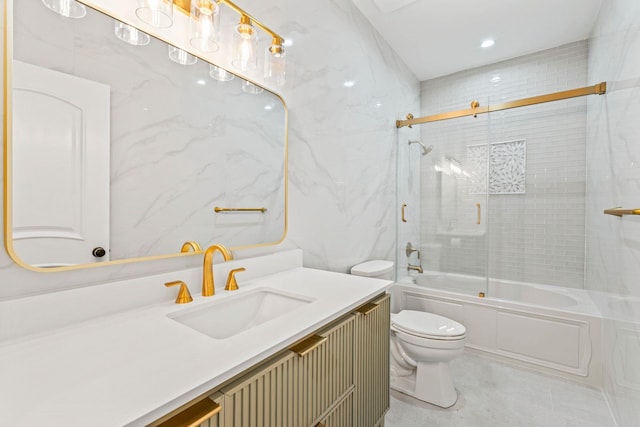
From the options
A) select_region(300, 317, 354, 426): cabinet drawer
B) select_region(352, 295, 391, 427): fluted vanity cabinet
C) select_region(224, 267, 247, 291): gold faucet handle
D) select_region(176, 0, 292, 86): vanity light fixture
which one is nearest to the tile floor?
select_region(352, 295, 391, 427): fluted vanity cabinet

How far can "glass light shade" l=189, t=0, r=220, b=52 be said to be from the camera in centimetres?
112

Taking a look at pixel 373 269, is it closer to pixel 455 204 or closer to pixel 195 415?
pixel 455 204

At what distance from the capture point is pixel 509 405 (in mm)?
1813

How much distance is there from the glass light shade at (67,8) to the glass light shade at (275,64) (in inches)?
29.6

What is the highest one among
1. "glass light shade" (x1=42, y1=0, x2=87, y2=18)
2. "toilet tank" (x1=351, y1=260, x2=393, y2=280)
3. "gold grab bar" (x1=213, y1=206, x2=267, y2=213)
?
"glass light shade" (x1=42, y1=0, x2=87, y2=18)

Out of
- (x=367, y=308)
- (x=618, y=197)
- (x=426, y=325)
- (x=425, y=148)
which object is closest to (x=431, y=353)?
(x=426, y=325)

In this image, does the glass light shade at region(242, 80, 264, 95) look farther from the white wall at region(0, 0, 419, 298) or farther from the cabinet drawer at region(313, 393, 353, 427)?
the cabinet drawer at region(313, 393, 353, 427)

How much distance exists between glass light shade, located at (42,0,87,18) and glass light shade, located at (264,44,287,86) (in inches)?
29.6

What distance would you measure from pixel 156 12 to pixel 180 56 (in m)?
0.15

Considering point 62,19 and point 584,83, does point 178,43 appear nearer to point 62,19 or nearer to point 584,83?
point 62,19

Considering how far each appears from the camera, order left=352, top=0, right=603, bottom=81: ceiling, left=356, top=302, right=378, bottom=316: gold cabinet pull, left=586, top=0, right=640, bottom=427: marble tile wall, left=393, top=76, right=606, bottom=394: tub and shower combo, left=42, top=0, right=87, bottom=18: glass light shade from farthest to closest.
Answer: left=393, top=76, right=606, bottom=394: tub and shower combo < left=352, top=0, right=603, bottom=81: ceiling < left=586, top=0, right=640, bottom=427: marble tile wall < left=356, top=302, right=378, bottom=316: gold cabinet pull < left=42, top=0, right=87, bottom=18: glass light shade

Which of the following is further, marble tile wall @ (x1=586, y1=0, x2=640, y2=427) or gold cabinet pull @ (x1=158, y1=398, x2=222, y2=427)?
marble tile wall @ (x1=586, y1=0, x2=640, y2=427)

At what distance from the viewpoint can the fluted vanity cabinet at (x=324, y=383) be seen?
717 millimetres

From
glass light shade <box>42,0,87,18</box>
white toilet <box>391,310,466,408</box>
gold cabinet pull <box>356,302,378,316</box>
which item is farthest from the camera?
white toilet <box>391,310,466,408</box>
